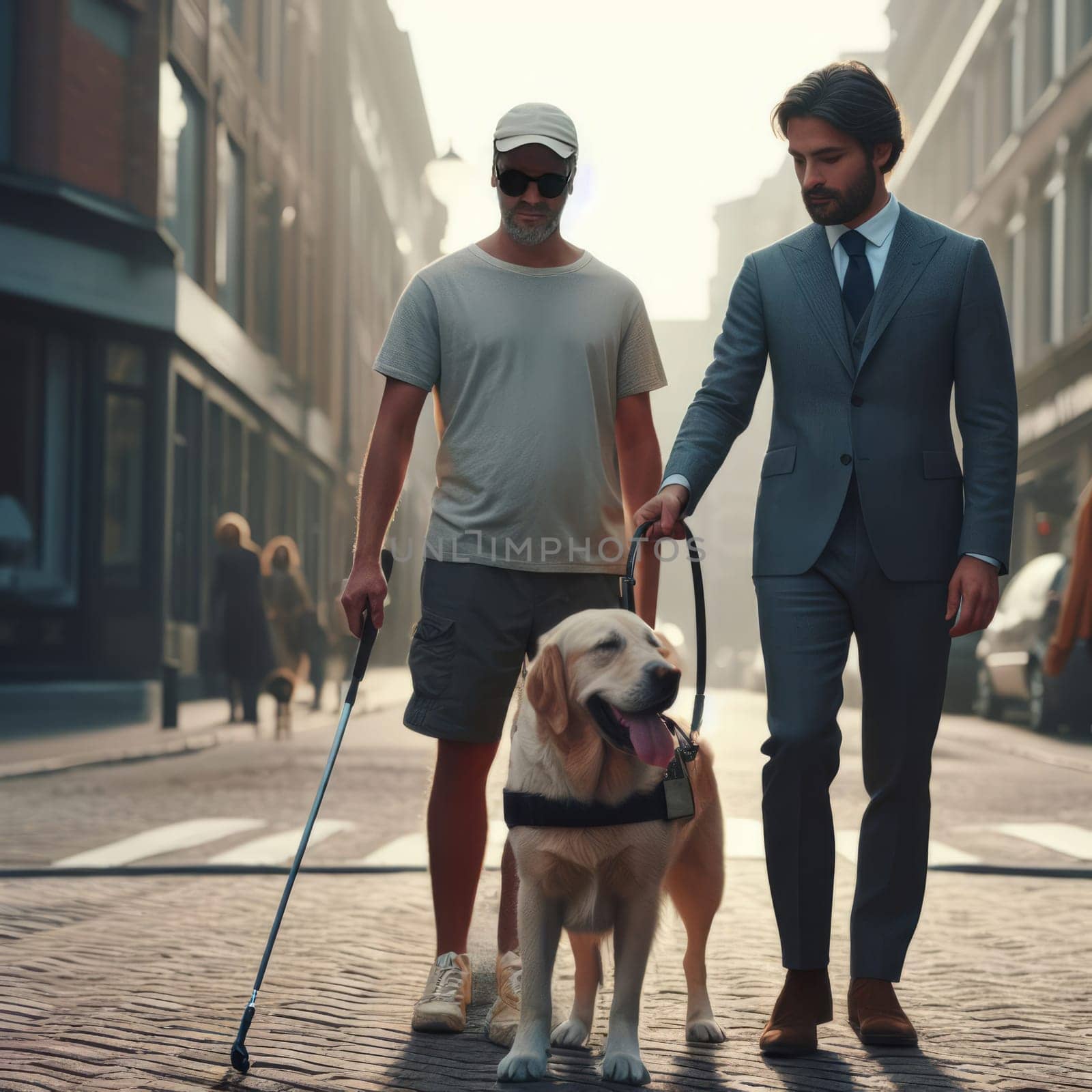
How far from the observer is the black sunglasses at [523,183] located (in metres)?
4.51

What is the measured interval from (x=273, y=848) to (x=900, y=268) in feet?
17.1

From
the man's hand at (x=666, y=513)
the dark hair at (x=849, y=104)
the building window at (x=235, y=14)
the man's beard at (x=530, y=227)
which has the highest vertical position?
the building window at (x=235, y=14)

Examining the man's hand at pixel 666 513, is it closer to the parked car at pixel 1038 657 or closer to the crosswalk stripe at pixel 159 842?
the crosswalk stripe at pixel 159 842

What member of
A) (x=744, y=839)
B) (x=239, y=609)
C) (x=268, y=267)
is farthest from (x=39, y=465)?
(x=744, y=839)

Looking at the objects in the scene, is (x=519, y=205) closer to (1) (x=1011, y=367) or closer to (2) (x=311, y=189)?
(1) (x=1011, y=367)

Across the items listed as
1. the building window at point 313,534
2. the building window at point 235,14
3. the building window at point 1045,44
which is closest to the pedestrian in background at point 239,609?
the building window at point 235,14

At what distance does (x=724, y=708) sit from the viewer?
27984 mm

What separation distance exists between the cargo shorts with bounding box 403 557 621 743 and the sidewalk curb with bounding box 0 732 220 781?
826 centimetres

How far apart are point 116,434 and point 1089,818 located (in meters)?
11.6

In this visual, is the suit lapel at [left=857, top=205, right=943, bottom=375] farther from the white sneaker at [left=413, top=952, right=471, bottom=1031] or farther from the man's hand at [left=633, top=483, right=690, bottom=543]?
the white sneaker at [left=413, top=952, right=471, bottom=1031]

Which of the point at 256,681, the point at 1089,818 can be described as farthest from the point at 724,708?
the point at 1089,818

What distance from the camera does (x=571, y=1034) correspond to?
4.23 metres

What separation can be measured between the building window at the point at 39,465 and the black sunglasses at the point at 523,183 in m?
13.4

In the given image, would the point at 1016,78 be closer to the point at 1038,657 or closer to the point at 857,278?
the point at 1038,657
